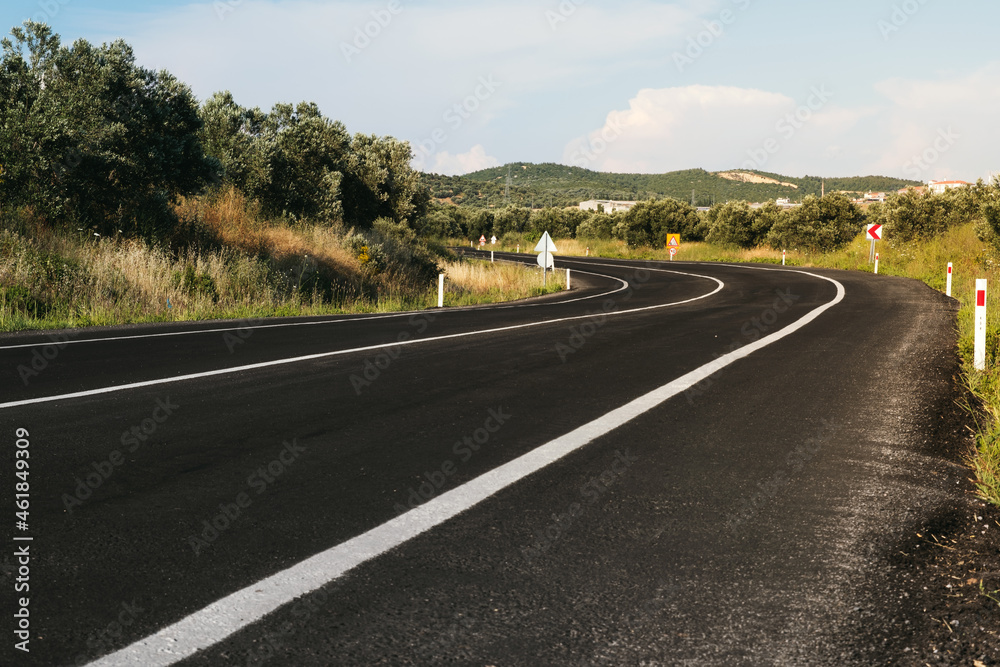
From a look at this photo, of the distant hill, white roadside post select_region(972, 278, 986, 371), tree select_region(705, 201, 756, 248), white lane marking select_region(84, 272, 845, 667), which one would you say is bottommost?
white lane marking select_region(84, 272, 845, 667)

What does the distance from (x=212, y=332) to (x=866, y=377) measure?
876 centimetres

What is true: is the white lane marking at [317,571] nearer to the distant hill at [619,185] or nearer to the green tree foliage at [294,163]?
the green tree foliage at [294,163]

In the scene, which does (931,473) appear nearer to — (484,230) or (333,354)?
(333,354)

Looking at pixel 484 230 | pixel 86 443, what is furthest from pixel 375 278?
pixel 484 230

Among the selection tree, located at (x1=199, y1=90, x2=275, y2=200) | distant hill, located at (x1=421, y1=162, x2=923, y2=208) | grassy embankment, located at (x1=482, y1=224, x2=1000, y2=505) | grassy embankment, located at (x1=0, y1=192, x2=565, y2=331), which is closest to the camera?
grassy embankment, located at (x1=482, y1=224, x2=1000, y2=505)

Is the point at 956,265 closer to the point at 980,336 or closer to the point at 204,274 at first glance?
the point at 980,336

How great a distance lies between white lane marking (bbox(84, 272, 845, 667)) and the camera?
8.64 feet

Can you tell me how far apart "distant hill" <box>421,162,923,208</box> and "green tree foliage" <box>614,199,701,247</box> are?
69.7m

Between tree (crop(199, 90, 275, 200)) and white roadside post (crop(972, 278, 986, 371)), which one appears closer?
white roadside post (crop(972, 278, 986, 371))

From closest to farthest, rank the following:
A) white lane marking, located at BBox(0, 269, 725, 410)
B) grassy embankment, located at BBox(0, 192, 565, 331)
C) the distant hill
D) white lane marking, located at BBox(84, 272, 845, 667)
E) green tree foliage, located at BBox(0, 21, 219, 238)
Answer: white lane marking, located at BBox(84, 272, 845, 667) → white lane marking, located at BBox(0, 269, 725, 410) → grassy embankment, located at BBox(0, 192, 565, 331) → green tree foliage, located at BBox(0, 21, 219, 238) → the distant hill

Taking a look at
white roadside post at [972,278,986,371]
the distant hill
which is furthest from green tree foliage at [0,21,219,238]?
the distant hill

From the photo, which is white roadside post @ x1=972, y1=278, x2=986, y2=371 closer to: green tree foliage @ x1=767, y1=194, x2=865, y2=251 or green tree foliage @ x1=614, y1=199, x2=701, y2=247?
green tree foliage @ x1=767, y1=194, x2=865, y2=251

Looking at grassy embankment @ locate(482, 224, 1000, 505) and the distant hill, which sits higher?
the distant hill

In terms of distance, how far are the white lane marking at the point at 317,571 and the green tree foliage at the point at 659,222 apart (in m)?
59.5
